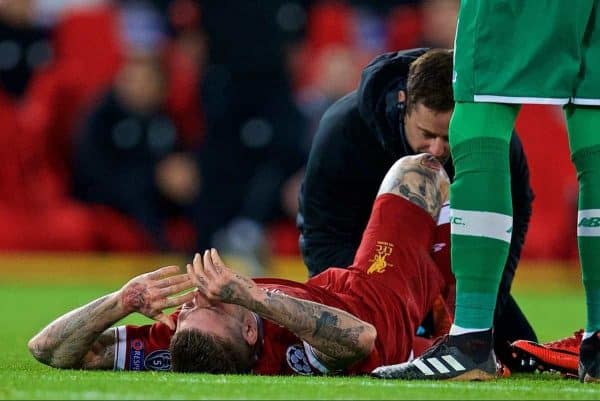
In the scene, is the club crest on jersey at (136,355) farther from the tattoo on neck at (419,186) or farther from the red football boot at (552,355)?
the red football boot at (552,355)

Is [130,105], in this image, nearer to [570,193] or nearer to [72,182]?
[72,182]

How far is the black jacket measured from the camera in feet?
19.9

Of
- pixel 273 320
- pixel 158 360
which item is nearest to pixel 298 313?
pixel 273 320

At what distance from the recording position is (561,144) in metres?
12.4

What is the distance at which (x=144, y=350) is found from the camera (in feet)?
17.4

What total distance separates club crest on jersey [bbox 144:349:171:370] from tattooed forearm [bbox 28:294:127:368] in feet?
0.64

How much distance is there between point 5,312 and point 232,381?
4.59 m

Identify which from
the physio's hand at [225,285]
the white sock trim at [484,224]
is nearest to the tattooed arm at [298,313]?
the physio's hand at [225,285]

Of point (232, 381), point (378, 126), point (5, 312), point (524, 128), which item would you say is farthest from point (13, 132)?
point (232, 381)

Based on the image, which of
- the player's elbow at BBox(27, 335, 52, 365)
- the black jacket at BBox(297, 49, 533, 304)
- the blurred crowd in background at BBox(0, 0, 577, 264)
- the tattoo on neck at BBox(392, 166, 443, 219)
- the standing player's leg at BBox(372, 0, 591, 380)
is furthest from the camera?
the blurred crowd in background at BBox(0, 0, 577, 264)

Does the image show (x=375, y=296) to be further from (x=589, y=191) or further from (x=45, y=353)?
(x=45, y=353)

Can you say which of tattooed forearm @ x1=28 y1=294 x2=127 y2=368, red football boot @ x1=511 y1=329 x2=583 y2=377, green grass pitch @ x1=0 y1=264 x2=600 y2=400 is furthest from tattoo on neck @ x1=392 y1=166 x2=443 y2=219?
tattooed forearm @ x1=28 y1=294 x2=127 y2=368

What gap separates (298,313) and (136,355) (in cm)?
66

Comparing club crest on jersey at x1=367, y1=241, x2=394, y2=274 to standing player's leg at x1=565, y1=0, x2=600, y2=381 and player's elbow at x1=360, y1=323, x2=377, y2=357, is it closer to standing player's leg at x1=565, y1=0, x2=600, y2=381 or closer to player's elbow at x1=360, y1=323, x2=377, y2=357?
player's elbow at x1=360, y1=323, x2=377, y2=357
